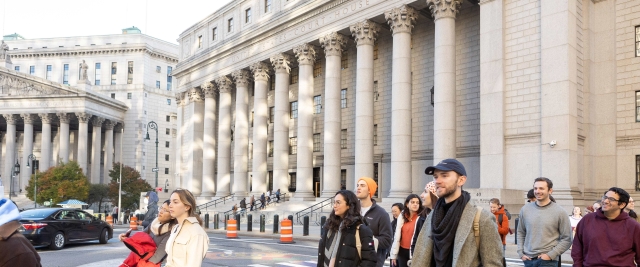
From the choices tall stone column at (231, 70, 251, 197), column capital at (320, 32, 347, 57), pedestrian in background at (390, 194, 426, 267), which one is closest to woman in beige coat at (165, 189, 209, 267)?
pedestrian in background at (390, 194, 426, 267)

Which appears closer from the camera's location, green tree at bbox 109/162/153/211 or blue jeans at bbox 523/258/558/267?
blue jeans at bbox 523/258/558/267

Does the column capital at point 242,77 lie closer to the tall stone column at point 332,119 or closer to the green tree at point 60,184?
the tall stone column at point 332,119

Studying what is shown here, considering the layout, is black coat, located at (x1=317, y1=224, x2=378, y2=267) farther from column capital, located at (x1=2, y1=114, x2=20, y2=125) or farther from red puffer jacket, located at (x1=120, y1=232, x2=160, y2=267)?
column capital, located at (x1=2, y1=114, x2=20, y2=125)

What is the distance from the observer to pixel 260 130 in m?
48.8

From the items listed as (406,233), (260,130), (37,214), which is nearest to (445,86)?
(260,130)

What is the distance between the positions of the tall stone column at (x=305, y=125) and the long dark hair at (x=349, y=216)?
35.3 meters

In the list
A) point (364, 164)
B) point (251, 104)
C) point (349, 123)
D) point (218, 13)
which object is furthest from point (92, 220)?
point (218, 13)

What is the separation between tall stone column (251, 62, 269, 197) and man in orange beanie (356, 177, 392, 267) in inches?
1563

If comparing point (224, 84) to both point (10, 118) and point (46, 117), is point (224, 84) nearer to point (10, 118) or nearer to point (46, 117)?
point (46, 117)

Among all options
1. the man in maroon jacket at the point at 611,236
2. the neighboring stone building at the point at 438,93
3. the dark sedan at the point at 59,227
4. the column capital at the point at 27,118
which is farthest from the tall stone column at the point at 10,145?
the man in maroon jacket at the point at 611,236

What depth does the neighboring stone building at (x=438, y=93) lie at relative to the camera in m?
29.5

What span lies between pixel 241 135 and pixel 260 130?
327cm

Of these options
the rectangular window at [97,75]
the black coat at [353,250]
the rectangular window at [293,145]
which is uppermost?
the rectangular window at [97,75]

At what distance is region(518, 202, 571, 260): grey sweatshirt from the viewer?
8.47m
